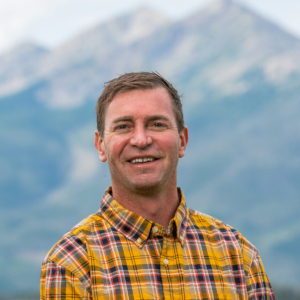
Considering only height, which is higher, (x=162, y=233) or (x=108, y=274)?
(x=162, y=233)

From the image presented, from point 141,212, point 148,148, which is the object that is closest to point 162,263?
point 141,212

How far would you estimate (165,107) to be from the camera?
64.3 inches

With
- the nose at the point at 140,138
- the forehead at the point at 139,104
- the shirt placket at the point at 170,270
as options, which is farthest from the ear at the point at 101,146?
the shirt placket at the point at 170,270

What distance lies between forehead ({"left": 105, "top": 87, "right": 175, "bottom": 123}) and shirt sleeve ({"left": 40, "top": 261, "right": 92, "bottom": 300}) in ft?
2.10

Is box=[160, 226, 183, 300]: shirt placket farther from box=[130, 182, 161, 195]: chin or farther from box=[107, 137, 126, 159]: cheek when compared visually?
box=[107, 137, 126, 159]: cheek

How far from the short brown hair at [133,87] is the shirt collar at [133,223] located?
34 cm

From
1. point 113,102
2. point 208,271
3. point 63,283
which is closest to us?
point 63,283

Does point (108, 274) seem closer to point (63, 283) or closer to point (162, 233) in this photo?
point (63, 283)

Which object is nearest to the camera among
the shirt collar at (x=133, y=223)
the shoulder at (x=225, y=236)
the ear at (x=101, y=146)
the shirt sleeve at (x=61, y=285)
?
the shirt sleeve at (x=61, y=285)

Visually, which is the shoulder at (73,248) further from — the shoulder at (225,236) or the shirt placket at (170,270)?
the shoulder at (225,236)

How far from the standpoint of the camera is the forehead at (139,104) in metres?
1.57

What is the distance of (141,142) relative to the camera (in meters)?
1.51

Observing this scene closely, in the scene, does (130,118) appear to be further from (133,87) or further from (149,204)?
(149,204)

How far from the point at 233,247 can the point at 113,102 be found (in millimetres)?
795
